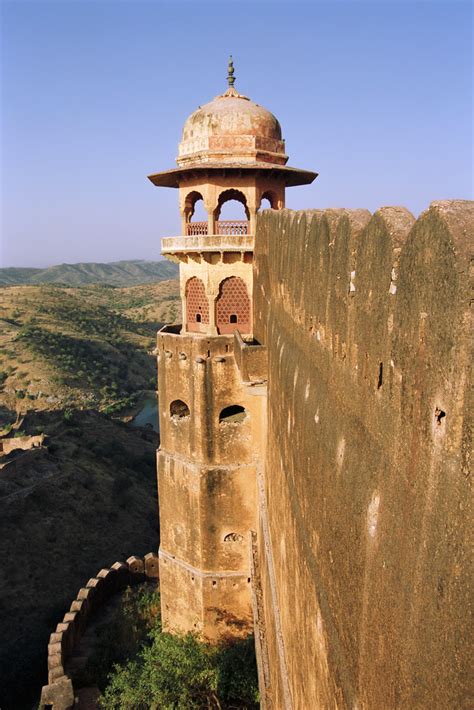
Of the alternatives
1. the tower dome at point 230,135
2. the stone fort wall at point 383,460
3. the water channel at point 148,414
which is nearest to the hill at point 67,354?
the water channel at point 148,414

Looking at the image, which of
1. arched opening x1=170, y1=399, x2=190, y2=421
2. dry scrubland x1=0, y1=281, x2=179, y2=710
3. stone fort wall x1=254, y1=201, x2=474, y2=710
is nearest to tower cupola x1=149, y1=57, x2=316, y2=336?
arched opening x1=170, y1=399, x2=190, y2=421

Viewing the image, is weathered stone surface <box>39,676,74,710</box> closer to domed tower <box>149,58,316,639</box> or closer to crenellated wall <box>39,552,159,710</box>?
crenellated wall <box>39,552,159,710</box>

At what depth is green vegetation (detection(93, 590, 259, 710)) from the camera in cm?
1038

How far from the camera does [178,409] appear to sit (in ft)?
40.3

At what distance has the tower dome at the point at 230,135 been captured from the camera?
35.3ft

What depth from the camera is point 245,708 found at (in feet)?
34.1

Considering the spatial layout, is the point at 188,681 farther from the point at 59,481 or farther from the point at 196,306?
the point at 59,481

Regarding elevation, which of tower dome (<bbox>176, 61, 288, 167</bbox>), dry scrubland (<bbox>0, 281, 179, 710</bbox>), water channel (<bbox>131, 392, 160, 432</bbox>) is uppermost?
tower dome (<bbox>176, 61, 288, 167</bbox>)

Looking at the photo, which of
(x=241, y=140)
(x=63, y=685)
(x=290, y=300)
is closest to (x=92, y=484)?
(x=63, y=685)

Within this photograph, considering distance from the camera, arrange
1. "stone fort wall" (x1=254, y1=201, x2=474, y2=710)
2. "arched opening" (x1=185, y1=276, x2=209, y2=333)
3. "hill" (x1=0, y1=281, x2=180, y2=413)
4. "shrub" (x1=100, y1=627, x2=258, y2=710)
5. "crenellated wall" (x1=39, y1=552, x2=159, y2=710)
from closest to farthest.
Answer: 1. "stone fort wall" (x1=254, y1=201, x2=474, y2=710)
2. "shrub" (x1=100, y1=627, x2=258, y2=710)
3. "crenellated wall" (x1=39, y1=552, x2=159, y2=710)
4. "arched opening" (x1=185, y1=276, x2=209, y2=333)
5. "hill" (x1=0, y1=281, x2=180, y2=413)

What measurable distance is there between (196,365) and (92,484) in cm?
1465

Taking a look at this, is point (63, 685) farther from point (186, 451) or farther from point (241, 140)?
point (241, 140)

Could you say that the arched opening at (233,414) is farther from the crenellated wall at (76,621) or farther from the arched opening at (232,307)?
the crenellated wall at (76,621)

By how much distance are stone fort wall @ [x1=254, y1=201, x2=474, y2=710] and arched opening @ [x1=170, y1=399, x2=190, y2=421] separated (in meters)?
7.11
